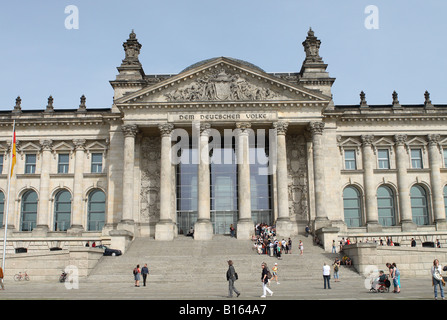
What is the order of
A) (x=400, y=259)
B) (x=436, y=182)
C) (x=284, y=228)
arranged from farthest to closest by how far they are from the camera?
(x=436, y=182) → (x=284, y=228) → (x=400, y=259)

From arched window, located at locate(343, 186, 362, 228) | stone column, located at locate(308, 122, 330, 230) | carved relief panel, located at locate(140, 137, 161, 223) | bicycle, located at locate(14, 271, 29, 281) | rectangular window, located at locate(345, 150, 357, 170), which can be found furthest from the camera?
rectangular window, located at locate(345, 150, 357, 170)

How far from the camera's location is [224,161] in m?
56.6

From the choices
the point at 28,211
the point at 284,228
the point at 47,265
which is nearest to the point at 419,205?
the point at 284,228

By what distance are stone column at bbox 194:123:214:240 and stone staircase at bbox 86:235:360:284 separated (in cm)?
151

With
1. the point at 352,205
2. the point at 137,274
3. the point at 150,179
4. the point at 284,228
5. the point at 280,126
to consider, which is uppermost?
the point at 280,126

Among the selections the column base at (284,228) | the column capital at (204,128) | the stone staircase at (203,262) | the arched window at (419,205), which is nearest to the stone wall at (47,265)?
the stone staircase at (203,262)

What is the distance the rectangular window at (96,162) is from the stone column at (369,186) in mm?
29475

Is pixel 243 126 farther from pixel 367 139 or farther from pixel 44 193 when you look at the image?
pixel 44 193

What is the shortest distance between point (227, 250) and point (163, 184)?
10.4 meters

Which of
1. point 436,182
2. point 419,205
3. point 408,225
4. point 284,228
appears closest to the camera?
point 284,228

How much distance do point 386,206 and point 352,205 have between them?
382 centimetres

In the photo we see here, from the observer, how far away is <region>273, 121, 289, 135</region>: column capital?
170ft

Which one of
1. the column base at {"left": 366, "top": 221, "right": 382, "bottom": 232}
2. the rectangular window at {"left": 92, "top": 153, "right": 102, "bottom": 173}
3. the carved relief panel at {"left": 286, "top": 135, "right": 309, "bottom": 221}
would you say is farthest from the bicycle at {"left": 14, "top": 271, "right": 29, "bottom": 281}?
the column base at {"left": 366, "top": 221, "right": 382, "bottom": 232}

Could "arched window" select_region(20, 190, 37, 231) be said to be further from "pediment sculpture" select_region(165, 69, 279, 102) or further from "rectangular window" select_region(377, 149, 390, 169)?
"rectangular window" select_region(377, 149, 390, 169)
